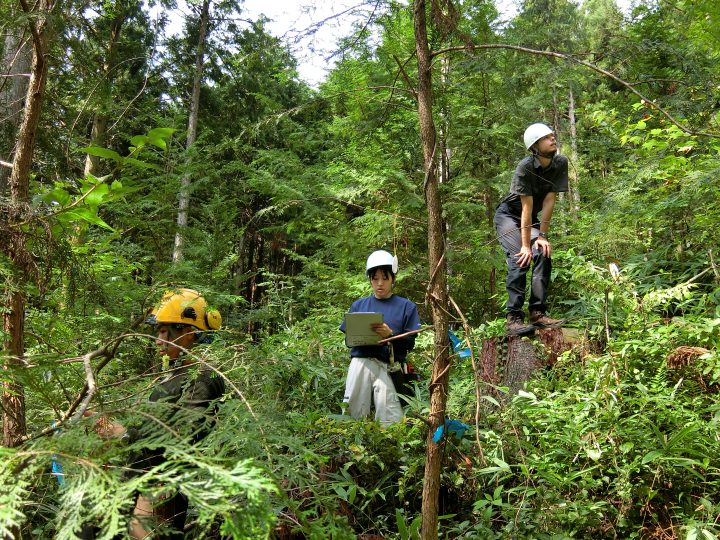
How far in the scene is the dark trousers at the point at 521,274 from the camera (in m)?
4.90

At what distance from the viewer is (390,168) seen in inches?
290

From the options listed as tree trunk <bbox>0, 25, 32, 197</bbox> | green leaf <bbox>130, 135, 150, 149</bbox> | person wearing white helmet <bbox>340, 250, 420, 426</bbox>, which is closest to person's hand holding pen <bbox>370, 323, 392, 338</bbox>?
person wearing white helmet <bbox>340, 250, 420, 426</bbox>

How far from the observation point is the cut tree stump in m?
4.68

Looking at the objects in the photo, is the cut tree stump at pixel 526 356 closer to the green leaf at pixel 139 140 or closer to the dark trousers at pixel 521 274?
the dark trousers at pixel 521 274

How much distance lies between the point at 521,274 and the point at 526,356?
861 mm

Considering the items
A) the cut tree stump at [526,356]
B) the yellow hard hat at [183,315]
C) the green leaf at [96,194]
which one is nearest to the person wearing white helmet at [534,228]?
the cut tree stump at [526,356]

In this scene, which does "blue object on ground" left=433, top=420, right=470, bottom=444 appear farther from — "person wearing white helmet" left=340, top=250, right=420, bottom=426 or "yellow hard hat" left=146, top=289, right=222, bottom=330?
"yellow hard hat" left=146, top=289, right=222, bottom=330

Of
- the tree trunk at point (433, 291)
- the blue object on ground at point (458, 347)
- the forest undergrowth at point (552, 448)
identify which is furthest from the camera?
the forest undergrowth at point (552, 448)

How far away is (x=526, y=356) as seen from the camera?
187 inches

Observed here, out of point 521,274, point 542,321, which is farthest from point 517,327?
point 521,274

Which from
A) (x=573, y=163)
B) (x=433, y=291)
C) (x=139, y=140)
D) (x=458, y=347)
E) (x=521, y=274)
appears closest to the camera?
(x=139, y=140)

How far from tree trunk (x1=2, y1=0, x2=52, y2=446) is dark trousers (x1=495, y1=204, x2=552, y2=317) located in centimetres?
402

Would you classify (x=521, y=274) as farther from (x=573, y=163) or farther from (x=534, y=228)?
(x=573, y=163)

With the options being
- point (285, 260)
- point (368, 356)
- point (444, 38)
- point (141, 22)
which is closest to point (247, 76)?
point (141, 22)
